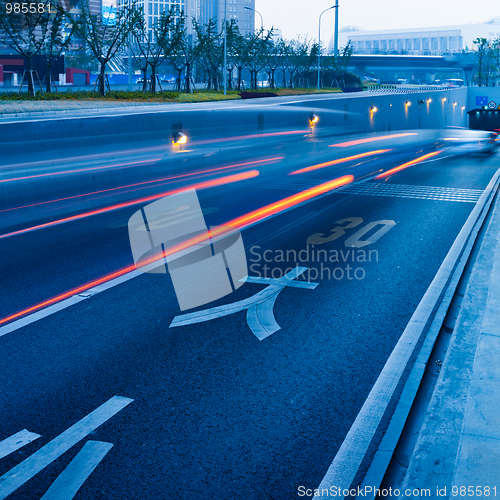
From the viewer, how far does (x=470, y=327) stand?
252 inches

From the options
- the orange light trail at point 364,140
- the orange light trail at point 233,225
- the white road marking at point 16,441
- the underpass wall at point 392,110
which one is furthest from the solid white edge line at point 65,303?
the underpass wall at point 392,110

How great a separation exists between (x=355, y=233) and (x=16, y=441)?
8.22 meters

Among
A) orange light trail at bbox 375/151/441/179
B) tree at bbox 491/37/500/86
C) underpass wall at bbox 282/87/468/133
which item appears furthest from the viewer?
tree at bbox 491/37/500/86

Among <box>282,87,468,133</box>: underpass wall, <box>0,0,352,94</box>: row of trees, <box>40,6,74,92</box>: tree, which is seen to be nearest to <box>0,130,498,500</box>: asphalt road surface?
<box>282,87,468,133</box>: underpass wall

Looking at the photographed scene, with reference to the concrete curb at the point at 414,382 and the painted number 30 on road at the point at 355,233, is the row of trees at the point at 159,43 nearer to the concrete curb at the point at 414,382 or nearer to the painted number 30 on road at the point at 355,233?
the painted number 30 on road at the point at 355,233

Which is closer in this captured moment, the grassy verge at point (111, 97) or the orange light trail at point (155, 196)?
the orange light trail at point (155, 196)

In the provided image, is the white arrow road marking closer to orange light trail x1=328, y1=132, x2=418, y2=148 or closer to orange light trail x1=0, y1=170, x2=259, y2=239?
orange light trail x1=0, y1=170, x2=259, y2=239

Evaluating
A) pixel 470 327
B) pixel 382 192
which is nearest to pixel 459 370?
pixel 470 327

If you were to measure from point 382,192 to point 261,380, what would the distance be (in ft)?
40.5

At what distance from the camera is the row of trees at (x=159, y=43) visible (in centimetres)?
3800

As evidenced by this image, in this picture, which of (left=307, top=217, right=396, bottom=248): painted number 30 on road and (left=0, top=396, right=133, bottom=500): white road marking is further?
(left=307, top=217, right=396, bottom=248): painted number 30 on road

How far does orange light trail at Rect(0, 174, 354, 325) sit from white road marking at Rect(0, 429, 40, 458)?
255 centimetres

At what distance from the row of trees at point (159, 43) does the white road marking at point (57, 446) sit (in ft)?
115

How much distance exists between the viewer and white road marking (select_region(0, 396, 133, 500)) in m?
3.92
